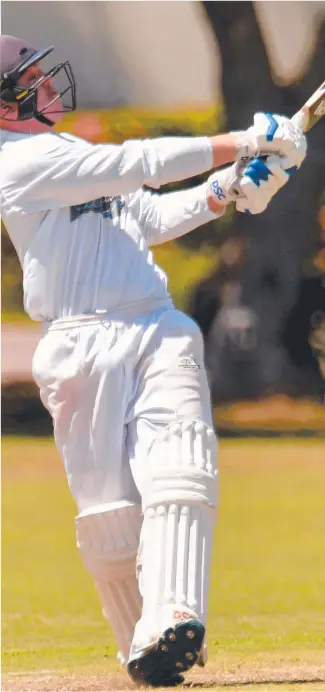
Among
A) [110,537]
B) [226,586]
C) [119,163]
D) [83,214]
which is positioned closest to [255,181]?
[119,163]

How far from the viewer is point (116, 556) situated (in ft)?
18.1

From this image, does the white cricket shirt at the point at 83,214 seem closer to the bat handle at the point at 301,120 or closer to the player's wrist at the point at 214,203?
the player's wrist at the point at 214,203

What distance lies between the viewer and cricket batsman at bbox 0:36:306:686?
525cm

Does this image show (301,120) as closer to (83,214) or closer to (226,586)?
(83,214)

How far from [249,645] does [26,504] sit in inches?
335

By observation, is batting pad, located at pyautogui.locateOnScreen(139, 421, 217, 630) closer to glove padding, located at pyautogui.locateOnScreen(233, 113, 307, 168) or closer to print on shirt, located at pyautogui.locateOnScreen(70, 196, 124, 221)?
print on shirt, located at pyautogui.locateOnScreen(70, 196, 124, 221)

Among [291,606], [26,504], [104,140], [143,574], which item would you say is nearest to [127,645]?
[143,574]

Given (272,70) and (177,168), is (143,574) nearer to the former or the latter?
(177,168)

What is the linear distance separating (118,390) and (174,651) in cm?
94

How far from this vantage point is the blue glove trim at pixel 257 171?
17.6 feet

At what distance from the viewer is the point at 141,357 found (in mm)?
5449

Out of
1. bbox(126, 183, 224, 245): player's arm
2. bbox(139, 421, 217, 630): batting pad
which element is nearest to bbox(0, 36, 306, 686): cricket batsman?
bbox(139, 421, 217, 630): batting pad

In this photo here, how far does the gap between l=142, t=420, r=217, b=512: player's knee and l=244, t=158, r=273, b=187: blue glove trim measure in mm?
871

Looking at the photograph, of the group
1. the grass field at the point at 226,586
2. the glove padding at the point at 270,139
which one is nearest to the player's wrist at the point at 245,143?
the glove padding at the point at 270,139
